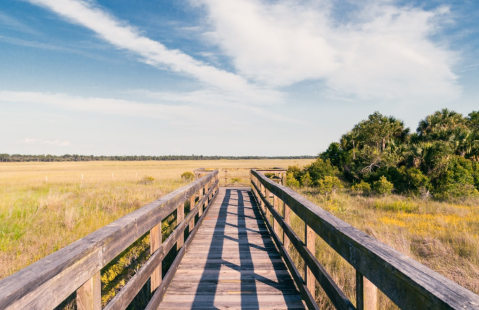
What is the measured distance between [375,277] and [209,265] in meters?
3.00

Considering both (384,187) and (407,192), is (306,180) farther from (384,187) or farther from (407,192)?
(407,192)

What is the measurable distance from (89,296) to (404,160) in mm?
18001

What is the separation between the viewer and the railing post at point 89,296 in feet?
4.79

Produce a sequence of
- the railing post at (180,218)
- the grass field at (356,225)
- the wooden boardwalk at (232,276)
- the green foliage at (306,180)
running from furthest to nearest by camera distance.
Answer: the green foliage at (306,180) → the grass field at (356,225) → the railing post at (180,218) → the wooden boardwalk at (232,276)

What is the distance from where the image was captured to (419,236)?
23.0 ft

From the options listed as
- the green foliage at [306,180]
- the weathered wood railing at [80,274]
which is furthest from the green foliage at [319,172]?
the weathered wood railing at [80,274]

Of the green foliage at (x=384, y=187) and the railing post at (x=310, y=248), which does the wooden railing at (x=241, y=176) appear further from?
the railing post at (x=310, y=248)

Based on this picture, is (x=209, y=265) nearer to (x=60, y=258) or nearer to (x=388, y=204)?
(x=60, y=258)

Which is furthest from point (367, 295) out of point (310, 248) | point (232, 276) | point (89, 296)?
point (232, 276)

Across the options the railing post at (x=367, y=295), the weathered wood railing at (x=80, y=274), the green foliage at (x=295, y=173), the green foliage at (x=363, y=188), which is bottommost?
the green foliage at (x=363, y=188)

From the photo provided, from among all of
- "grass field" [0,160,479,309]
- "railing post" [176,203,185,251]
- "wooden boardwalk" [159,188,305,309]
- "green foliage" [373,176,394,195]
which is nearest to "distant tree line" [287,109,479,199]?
"green foliage" [373,176,394,195]

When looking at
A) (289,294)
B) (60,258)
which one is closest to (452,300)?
(60,258)

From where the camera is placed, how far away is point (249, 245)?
4969 millimetres

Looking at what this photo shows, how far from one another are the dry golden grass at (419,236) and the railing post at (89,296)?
294cm
